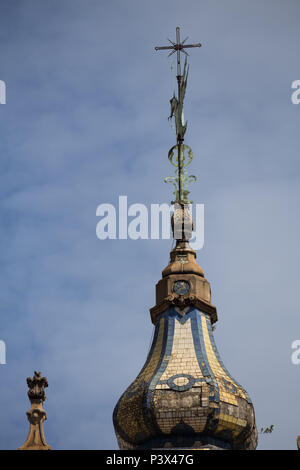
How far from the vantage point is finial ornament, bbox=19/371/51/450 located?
49.1m

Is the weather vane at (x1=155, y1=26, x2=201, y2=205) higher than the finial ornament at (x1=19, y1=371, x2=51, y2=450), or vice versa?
the weather vane at (x1=155, y1=26, x2=201, y2=205)

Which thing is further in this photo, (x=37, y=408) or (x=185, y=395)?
(x=185, y=395)

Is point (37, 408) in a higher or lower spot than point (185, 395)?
lower

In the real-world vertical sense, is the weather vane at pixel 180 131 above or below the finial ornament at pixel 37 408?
above

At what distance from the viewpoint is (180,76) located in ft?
205

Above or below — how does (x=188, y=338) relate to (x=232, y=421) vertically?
above

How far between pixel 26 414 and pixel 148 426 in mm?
6724

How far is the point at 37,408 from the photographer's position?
49344 millimetres

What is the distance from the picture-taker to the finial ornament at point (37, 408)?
49062mm

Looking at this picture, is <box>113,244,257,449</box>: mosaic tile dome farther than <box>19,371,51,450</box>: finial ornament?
Yes
